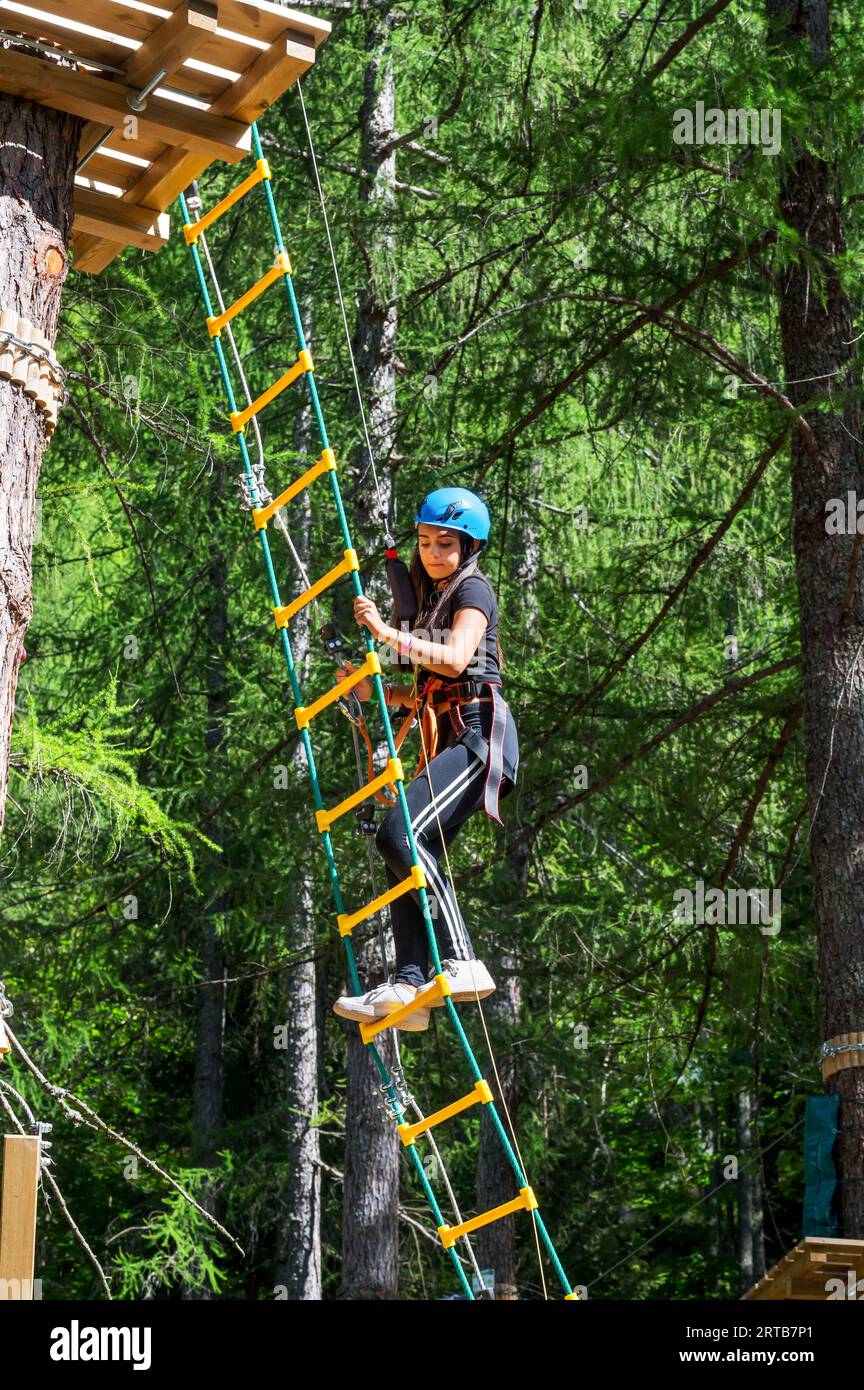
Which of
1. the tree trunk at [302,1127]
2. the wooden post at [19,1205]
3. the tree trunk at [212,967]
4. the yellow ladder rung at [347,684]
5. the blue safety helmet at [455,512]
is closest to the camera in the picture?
the wooden post at [19,1205]

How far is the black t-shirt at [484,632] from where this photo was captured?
5320 mm

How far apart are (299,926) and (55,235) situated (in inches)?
335

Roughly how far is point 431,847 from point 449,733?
17.6 inches

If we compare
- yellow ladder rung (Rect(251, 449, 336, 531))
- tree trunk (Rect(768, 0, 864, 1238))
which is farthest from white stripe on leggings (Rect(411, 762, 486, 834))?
tree trunk (Rect(768, 0, 864, 1238))

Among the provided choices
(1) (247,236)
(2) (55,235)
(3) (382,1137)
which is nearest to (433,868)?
(2) (55,235)

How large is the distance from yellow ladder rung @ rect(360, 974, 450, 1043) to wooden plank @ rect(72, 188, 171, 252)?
258cm

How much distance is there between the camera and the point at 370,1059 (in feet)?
34.8

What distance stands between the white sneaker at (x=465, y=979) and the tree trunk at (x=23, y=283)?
142 cm

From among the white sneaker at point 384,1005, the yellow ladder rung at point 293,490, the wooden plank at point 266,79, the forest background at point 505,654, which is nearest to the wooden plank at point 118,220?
the wooden plank at point 266,79

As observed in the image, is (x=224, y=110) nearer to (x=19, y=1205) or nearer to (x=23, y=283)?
(x=23, y=283)

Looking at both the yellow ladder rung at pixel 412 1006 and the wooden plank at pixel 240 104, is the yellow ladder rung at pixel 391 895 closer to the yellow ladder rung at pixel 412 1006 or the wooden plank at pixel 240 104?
the yellow ladder rung at pixel 412 1006

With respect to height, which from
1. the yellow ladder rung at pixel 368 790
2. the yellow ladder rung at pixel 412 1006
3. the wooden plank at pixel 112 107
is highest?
the wooden plank at pixel 112 107

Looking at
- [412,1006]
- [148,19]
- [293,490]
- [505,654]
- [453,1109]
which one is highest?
[505,654]

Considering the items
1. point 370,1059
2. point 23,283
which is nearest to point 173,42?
point 23,283
